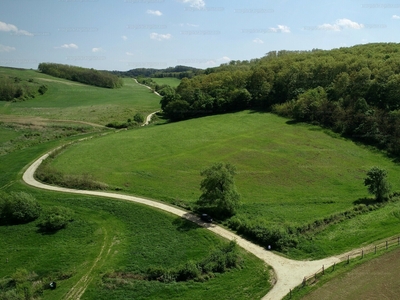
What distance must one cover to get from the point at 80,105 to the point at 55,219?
9827 centimetres

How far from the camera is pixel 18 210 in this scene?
148ft

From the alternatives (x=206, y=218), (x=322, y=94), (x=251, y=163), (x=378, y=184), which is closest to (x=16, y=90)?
(x=251, y=163)

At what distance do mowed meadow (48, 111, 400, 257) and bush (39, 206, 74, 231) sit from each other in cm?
1034

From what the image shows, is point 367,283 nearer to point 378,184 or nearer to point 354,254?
point 354,254

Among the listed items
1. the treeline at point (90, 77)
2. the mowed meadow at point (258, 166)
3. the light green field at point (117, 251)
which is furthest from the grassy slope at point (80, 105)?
the light green field at point (117, 251)

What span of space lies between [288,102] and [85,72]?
138367mm

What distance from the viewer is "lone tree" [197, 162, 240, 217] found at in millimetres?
44281

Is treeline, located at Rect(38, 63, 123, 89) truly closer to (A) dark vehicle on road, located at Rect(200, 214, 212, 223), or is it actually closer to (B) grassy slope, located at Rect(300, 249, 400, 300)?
(A) dark vehicle on road, located at Rect(200, 214, 212, 223)

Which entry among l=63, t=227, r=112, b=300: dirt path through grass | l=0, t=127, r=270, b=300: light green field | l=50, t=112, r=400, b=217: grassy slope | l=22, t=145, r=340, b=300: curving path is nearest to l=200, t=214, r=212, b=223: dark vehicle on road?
l=22, t=145, r=340, b=300: curving path

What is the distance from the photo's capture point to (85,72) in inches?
7721

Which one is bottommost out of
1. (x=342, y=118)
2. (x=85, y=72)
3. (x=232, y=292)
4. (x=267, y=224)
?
(x=232, y=292)

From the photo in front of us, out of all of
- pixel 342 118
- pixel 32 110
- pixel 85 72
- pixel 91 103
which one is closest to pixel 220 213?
pixel 342 118

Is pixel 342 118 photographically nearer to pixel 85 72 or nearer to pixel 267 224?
pixel 267 224

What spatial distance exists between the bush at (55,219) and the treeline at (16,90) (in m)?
109
